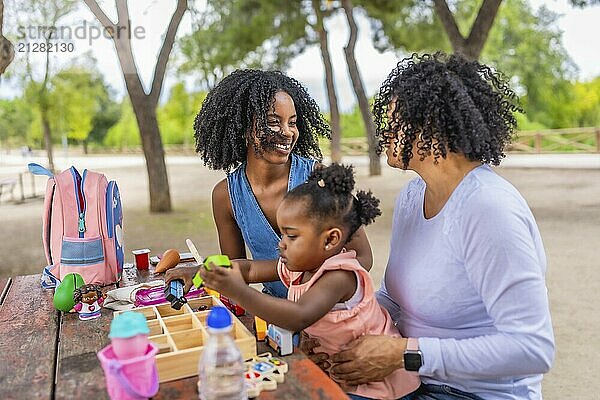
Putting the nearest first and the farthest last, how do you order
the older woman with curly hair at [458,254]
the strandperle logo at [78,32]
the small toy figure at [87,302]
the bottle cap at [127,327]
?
the bottle cap at [127,327]
the older woman with curly hair at [458,254]
the small toy figure at [87,302]
the strandperle logo at [78,32]

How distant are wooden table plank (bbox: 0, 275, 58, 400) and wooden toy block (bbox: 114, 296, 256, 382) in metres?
0.22

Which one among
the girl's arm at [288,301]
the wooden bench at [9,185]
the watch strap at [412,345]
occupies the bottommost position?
the wooden bench at [9,185]

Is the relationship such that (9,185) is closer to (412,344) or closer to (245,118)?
(245,118)

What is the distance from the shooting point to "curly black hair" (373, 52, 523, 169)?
1.41 meters

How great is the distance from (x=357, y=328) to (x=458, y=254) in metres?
0.30

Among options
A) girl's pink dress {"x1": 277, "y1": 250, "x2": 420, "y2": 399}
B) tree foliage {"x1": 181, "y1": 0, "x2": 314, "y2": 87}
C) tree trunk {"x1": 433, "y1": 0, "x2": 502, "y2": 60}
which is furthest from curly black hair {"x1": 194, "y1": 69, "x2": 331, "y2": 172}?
tree foliage {"x1": 181, "y1": 0, "x2": 314, "y2": 87}

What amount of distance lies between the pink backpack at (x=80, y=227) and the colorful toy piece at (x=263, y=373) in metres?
0.82

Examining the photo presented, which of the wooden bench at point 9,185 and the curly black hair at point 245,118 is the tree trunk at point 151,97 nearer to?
the wooden bench at point 9,185

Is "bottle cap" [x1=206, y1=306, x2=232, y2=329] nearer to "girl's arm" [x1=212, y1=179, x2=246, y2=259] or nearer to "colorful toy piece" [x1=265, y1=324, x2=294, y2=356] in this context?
"colorful toy piece" [x1=265, y1=324, x2=294, y2=356]

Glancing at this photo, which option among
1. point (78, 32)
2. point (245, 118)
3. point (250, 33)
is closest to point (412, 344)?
point (245, 118)

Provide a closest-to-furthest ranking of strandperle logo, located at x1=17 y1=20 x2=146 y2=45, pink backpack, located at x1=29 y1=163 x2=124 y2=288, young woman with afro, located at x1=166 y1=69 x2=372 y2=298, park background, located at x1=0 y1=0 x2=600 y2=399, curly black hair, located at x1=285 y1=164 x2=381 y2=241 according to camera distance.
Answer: curly black hair, located at x1=285 y1=164 x2=381 y2=241 < pink backpack, located at x1=29 y1=163 x2=124 y2=288 < young woman with afro, located at x1=166 y1=69 x2=372 y2=298 < park background, located at x1=0 y1=0 x2=600 y2=399 < strandperle logo, located at x1=17 y1=20 x2=146 y2=45

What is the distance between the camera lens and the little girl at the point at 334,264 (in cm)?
140

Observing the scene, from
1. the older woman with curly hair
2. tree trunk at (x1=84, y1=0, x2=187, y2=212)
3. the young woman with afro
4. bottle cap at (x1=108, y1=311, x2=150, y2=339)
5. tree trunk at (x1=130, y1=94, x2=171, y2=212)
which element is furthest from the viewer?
tree trunk at (x1=130, y1=94, x2=171, y2=212)

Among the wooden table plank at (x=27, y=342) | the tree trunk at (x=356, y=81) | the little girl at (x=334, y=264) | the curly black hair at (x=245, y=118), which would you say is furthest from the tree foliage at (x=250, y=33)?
the little girl at (x=334, y=264)
